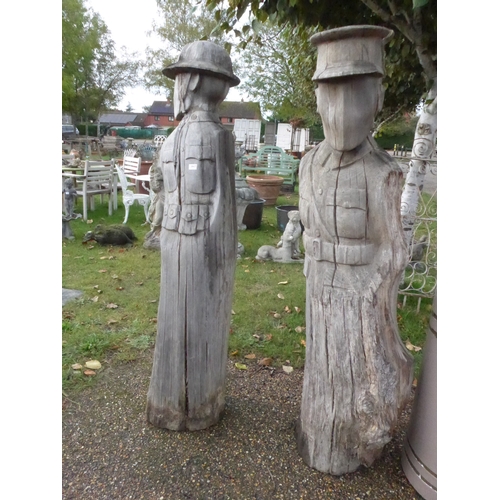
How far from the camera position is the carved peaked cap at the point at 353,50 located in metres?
1.68

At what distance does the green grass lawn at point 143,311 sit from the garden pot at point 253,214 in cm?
134

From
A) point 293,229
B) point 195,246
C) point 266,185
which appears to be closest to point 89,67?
point 266,185

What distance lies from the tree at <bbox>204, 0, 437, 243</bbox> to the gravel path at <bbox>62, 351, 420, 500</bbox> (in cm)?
253

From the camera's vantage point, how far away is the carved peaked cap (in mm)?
1676

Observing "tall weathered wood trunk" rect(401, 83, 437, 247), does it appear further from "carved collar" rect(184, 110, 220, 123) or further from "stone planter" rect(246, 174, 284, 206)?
"stone planter" rect(246, 174, 284, 206)

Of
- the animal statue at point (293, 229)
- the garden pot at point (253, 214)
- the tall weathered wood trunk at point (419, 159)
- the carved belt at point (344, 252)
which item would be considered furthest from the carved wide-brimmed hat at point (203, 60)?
the garden pot at point (253, 214)

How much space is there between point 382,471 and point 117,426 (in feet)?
5.33

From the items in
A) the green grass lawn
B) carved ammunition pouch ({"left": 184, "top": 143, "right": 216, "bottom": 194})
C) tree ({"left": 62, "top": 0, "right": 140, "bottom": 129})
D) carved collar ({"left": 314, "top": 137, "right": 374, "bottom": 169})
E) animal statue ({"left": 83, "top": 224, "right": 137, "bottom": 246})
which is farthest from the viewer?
tree ({"left": 62, "top": 0, "right": 140, "bottom": 129})

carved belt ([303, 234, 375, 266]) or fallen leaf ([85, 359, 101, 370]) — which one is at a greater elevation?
carved belt ([303, 234, 375, 266])

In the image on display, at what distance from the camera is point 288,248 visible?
6.36m

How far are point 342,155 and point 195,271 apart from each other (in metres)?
1.04

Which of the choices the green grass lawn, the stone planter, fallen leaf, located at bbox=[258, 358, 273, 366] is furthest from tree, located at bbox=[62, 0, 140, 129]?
fallen leaf, located at bbox=[258, 358, 273, 366]

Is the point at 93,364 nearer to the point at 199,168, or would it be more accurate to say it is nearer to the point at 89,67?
the point at 199,168

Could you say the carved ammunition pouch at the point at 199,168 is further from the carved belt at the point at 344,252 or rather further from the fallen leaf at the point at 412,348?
the fallen leaf at the point at 412,348
